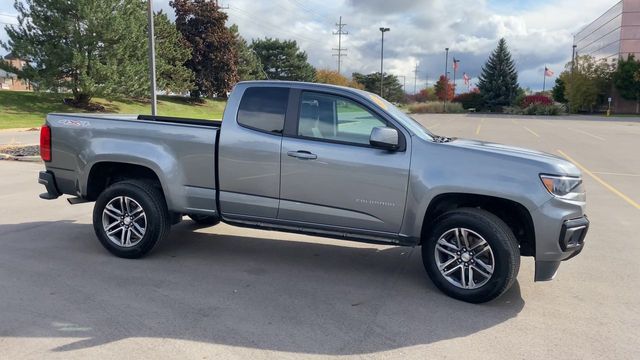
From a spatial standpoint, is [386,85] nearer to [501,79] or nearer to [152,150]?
[501,79]

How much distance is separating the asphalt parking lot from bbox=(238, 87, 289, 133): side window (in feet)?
4.69

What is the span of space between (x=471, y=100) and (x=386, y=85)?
3054cm

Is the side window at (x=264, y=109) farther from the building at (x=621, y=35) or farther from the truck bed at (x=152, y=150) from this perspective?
the building at (x=621, y=35)

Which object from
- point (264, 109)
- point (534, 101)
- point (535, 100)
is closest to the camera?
point (264, 109)

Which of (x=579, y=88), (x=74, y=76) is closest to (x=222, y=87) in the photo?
(x=74, y=76)

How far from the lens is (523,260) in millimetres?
5707

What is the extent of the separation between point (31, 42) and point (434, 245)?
A: 33.1 metres

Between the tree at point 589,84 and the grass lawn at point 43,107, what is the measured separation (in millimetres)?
50777

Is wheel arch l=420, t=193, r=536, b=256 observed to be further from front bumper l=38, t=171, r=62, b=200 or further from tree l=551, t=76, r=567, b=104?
tree l=551, t=76, r=567, b=104

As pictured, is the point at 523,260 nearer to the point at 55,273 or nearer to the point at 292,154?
the point at 292,154

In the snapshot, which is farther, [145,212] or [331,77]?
[331,77]

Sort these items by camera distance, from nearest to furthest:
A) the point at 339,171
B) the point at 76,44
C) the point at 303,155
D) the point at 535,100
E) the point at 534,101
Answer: the point at 339,171 → the point at 303,155 → the point at 76,44 → the point at 534,101 → the point at 535,100

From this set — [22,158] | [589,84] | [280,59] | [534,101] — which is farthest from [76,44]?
[589,84]

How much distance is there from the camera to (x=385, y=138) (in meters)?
4.50
